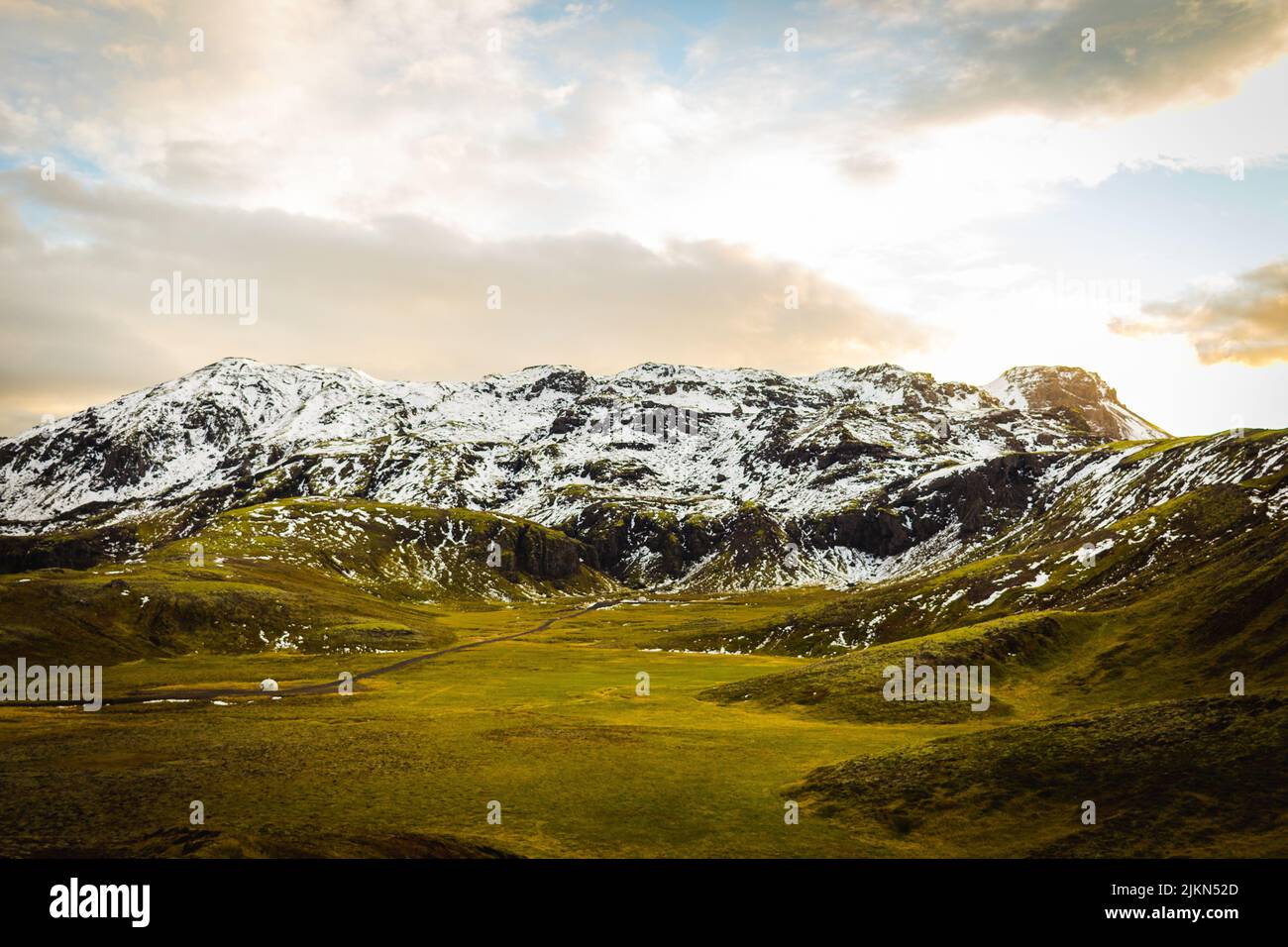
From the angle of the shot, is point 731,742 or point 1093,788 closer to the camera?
point 1093,788

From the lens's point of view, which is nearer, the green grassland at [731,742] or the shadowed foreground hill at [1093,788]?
the shadowed foreground hill at [1093,788]

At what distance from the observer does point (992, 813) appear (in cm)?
4425

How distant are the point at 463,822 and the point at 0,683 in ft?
361

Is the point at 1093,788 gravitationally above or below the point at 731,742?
above

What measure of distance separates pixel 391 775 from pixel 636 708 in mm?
43440

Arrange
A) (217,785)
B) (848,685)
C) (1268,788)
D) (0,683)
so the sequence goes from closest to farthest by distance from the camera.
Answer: (1268,788) < (217,785) < (848,685) < (0,683)

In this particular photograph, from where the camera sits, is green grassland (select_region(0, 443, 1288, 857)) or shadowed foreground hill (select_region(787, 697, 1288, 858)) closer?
shadowed foreground hill (select_region(787, 697, 1288, 858))

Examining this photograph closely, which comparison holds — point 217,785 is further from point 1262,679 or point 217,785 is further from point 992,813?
point 1262,679
